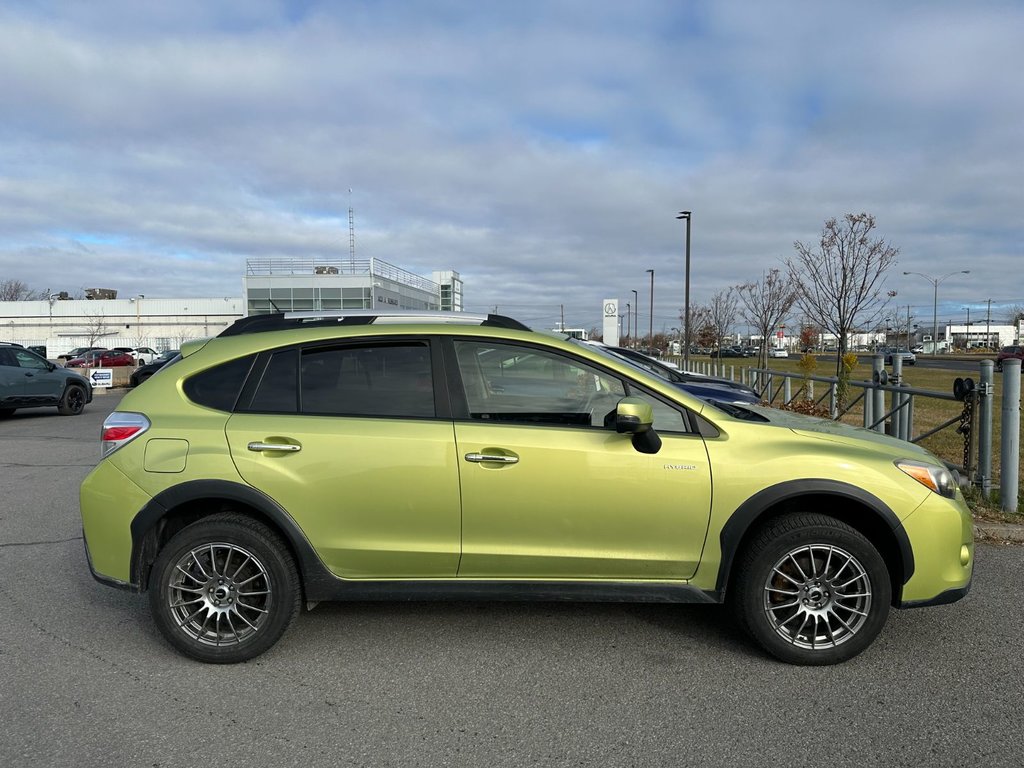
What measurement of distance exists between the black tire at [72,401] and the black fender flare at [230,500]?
15.1m

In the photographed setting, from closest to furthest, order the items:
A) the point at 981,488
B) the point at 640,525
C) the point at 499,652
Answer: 1. the point at 640,525
2. the point at 499,652
3. the point at 981,488

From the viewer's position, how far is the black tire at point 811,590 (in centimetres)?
352

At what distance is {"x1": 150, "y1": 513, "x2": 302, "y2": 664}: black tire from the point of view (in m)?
3.60

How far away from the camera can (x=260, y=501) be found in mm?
3549

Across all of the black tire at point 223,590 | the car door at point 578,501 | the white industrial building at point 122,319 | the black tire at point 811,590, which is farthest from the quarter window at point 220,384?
the white industrial building at point 122,319

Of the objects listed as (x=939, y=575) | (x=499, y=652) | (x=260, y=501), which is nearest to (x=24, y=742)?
(x=260, y=501)

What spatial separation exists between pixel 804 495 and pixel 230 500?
291cm

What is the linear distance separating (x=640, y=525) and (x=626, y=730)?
94 centimetres

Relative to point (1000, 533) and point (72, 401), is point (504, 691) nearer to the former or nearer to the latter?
point (1000, 533)

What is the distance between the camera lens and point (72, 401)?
16672 millimetres

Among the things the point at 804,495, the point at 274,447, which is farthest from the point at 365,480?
the point at 804,495

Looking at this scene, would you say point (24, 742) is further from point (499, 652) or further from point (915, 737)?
point (915, 737)

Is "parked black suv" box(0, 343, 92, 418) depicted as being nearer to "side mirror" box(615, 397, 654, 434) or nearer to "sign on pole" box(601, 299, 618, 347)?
"side mirror" box(615, 397, 654, 434)

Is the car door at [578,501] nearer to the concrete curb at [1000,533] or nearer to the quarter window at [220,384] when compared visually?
the quarter window at [220,384]
